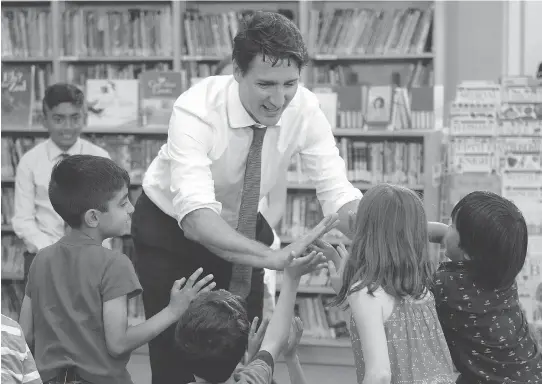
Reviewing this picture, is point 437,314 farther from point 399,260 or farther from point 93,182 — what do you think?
point 93,182

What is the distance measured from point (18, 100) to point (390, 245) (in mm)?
3914

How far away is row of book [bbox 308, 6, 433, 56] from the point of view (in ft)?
17.8

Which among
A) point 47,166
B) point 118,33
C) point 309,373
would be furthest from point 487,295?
point 118,33

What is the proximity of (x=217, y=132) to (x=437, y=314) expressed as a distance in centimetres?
74

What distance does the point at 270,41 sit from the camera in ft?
6.61

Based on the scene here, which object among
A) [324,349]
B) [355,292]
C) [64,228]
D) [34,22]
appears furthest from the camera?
[34,22]

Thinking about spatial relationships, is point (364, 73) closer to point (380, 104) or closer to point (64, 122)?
point (380, 104)

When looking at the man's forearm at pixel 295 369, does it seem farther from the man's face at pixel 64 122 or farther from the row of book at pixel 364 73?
the row of book at pixel 364 73

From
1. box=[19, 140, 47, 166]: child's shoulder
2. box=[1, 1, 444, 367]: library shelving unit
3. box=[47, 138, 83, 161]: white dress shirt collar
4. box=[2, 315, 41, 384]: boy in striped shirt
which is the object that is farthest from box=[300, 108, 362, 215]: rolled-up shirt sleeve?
box=[1, 1, 444, 367]: library shelving unit

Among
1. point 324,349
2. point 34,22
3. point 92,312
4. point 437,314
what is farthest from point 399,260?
point 34,22

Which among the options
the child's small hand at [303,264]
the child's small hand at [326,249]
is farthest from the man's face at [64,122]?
the child's small hand at [303,264]

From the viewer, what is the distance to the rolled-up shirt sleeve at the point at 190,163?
207 centimetres

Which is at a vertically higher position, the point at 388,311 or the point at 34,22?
the point at 34,22

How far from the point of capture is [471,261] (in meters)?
2.08
